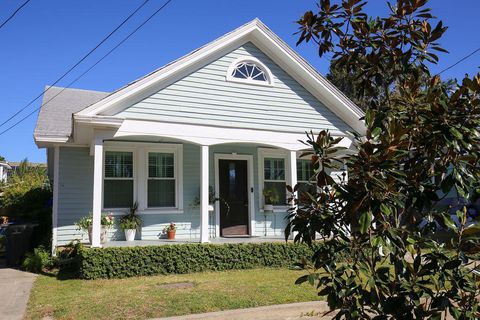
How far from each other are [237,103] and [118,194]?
404 centimetres

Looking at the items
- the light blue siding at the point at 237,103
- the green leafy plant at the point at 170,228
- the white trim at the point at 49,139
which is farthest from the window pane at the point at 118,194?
the light blue siding at the point at 237,103

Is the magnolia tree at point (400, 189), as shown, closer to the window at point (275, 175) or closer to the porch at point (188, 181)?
the porch at point (188, 181)

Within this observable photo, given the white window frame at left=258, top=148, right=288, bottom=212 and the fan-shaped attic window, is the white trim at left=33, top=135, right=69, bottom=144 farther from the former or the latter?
the white window frame at left=258, top=148, right=288, bottom=212

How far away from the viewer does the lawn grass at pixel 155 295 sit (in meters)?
6.25

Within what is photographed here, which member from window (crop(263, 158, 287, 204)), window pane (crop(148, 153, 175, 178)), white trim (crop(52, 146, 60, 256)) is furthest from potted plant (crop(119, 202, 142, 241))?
window (crop(263, 158, 287, 204))

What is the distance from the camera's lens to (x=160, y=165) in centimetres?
1204

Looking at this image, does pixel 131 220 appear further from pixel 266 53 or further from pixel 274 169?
pixel 266 53

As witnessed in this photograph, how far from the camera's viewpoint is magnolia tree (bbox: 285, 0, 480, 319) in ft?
8.17

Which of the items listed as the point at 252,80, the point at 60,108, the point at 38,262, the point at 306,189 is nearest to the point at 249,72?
the point at 252,80

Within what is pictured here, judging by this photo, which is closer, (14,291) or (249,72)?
(14,291)

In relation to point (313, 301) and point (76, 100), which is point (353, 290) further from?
point (76, 100)

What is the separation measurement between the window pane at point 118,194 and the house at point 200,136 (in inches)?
1.1

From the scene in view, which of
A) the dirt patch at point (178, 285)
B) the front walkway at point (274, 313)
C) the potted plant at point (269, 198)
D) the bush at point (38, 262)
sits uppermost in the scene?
the potted plant at point (269, 198)

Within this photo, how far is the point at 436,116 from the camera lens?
2658mm
